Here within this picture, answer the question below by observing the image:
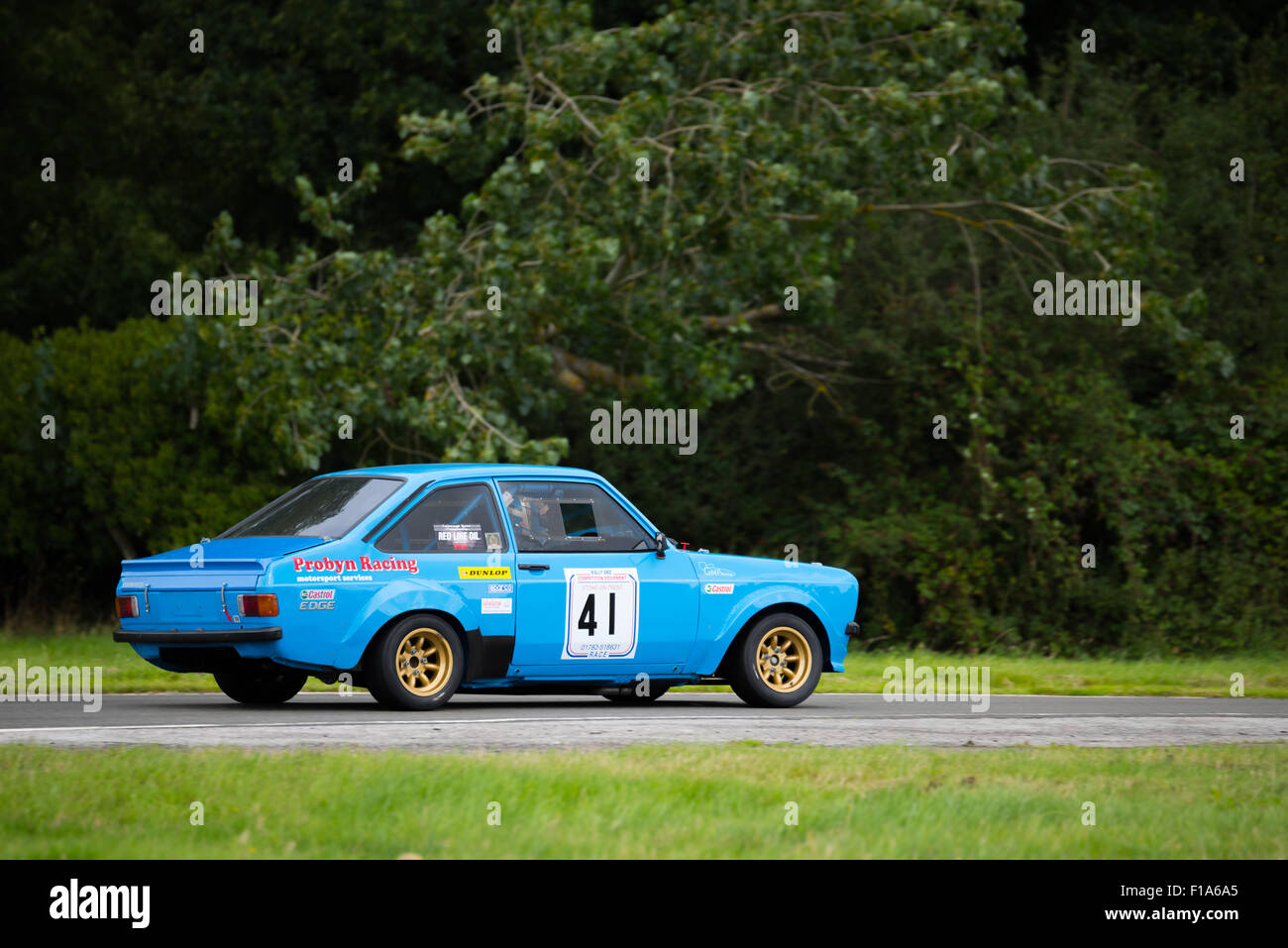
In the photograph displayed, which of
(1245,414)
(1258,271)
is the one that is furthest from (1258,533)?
(1258,271)

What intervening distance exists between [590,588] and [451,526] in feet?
3.47

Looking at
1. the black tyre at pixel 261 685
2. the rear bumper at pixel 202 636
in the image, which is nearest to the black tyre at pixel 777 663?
the black tyre at pixel 261 685

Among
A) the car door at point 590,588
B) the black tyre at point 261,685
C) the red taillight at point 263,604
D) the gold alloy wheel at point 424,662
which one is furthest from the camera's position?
the black tyre at point 261,685

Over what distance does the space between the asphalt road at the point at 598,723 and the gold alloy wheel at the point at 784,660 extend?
24 centimetres

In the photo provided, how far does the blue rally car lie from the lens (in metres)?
11.9

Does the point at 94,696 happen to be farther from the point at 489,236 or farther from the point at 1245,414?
the point at 1245,414

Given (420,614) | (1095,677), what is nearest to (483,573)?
(420,614)

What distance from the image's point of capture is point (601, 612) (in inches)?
508

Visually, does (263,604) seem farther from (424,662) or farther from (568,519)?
(568,519)

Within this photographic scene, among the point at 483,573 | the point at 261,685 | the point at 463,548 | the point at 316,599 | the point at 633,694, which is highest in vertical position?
the point at 463,548

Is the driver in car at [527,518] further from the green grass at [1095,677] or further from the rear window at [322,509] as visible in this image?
the green grass at [1095,677]

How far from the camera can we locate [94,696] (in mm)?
13844

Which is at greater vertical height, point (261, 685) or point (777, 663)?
point (777, 663)

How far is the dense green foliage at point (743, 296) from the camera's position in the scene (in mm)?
21703
